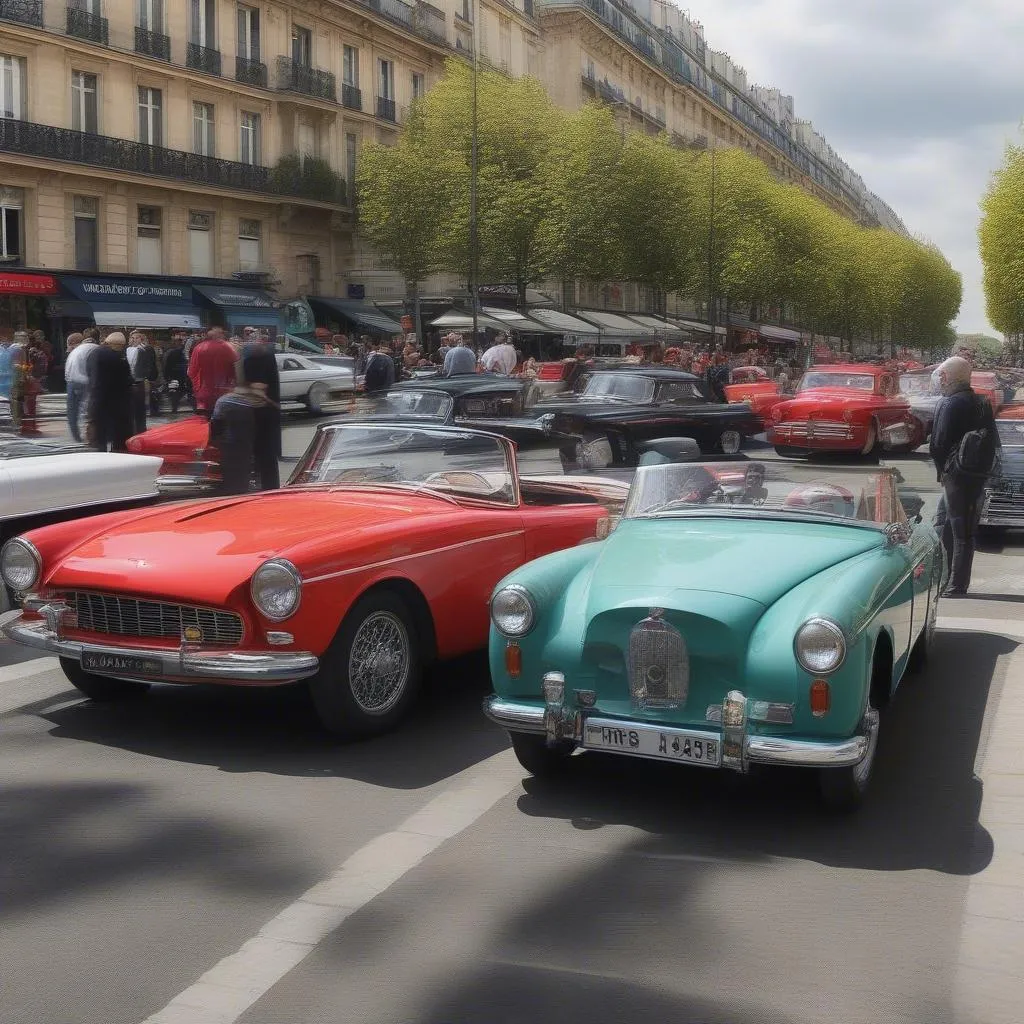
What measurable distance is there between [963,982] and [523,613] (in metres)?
2.25

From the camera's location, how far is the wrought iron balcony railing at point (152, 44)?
38.3 m

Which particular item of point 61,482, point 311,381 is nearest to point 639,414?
point 61,482

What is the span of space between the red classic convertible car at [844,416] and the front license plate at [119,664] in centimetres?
1741

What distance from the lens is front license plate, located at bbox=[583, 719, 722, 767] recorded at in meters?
5.11

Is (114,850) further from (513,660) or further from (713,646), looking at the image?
(713,646)

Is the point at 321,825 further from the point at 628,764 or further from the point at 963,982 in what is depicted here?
the point at 963,982

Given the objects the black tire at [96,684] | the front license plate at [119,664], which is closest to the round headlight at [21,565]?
the black tire at [96,684]

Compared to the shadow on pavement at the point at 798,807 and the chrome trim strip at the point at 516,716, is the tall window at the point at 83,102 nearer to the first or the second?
the shadow on pavement at the point at 798,807

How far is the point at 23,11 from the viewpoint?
34.8 metres

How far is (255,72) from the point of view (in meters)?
42.7

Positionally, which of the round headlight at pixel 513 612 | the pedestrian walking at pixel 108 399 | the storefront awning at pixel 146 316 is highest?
the storefront awning at pixel 146 316

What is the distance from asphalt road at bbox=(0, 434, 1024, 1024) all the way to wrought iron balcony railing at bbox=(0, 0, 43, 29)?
3205cm

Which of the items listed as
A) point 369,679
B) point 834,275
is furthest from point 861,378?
point 834,275

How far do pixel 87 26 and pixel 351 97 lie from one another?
12029 mm
